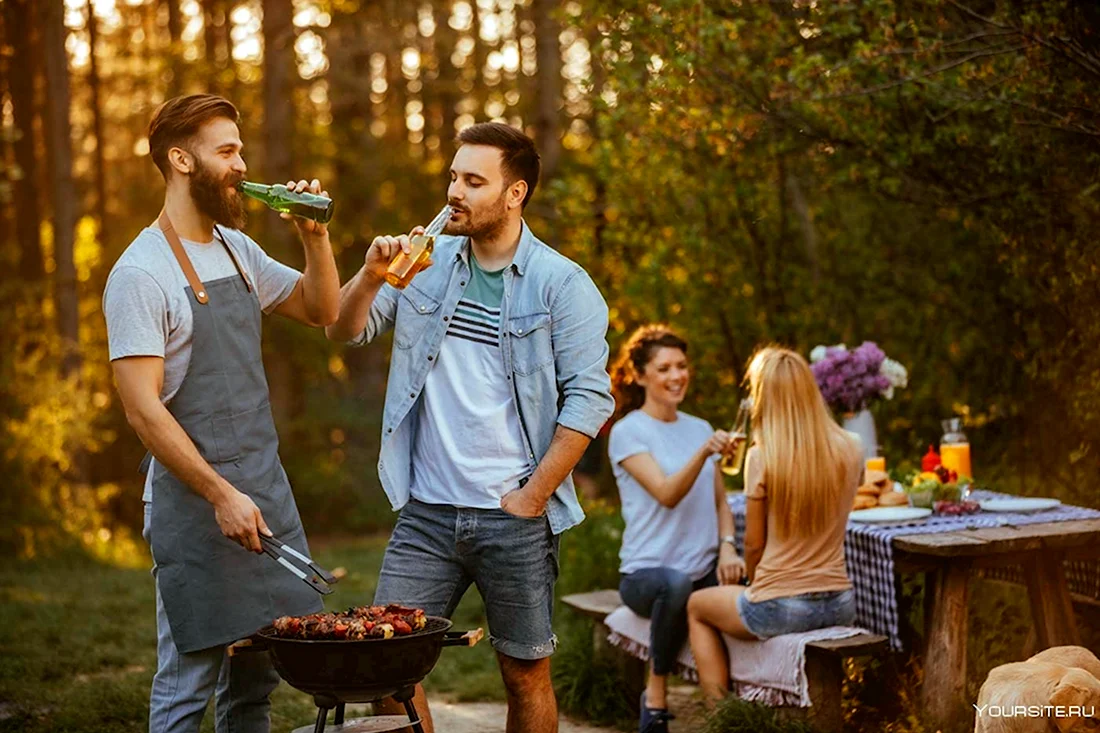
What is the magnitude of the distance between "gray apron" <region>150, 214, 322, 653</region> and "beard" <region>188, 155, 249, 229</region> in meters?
0.11

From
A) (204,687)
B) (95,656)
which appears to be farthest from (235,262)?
(95,656)

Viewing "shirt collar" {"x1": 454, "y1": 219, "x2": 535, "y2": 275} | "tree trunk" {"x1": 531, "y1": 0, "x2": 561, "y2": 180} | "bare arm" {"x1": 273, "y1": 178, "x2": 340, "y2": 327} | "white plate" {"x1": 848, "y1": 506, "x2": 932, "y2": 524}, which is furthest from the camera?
"tree trunk" {"x1": 531, "y1": 0, "x2": 561, "y2": 180}

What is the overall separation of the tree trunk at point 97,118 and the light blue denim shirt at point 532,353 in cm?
1681

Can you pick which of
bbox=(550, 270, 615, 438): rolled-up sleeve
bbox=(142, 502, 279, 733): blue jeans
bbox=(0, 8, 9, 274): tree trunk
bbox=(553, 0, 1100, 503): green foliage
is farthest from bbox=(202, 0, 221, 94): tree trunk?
bbox=(142, 502, 279, 733): blue jeans

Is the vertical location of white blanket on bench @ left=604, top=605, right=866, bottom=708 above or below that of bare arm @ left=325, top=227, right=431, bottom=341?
below

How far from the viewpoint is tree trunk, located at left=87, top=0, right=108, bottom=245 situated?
2006 cm

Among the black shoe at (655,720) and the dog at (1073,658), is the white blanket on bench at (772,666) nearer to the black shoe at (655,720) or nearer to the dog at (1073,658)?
the black shoe at (655,720)

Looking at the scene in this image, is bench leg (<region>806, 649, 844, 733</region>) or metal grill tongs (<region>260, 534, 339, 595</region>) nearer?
metal grill tongs (<region>260, 534, 339, 595</region>)

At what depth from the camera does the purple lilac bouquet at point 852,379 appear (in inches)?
256

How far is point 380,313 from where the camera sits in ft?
14.4

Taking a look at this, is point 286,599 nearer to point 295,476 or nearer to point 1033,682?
point 1033,682

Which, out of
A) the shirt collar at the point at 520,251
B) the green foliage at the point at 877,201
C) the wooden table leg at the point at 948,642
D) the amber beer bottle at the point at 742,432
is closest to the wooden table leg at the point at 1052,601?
the wooden table leg at the point at 948,642

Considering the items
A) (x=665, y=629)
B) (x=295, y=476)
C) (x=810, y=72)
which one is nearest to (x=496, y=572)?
(x=665, y=629)

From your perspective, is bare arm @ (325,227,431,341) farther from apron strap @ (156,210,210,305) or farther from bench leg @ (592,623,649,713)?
bench leg @ (592,623,649,713)
